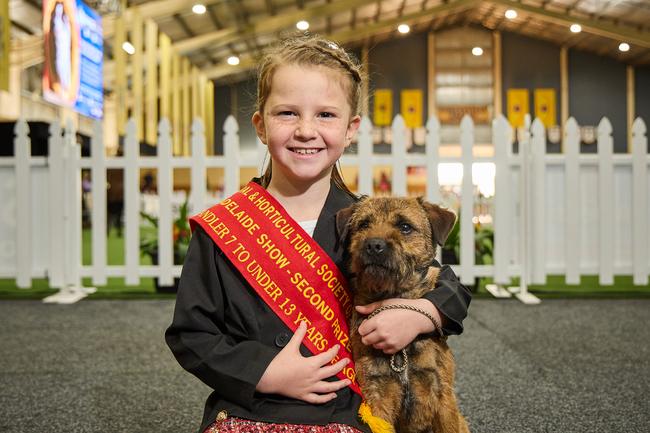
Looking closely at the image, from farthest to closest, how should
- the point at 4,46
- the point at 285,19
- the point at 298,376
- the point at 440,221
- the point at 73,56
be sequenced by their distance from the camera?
the point at 285,19
the point at 73,56
the point at 4,46
the point at 440,221
the point at 298,376

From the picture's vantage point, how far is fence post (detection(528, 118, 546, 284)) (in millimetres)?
4254

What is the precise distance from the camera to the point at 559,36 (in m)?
16.4

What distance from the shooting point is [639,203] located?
171 inches

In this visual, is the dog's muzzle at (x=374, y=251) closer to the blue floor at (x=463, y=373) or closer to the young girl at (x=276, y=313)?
the young girl at (x=276, y=313)

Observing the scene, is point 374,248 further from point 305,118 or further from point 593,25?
point 593,25

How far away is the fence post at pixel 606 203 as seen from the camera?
14.2ft

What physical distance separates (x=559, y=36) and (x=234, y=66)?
9.39 meters

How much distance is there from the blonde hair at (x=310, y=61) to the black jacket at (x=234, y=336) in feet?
1.18

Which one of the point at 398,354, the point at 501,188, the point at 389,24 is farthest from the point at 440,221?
the point at 389,24

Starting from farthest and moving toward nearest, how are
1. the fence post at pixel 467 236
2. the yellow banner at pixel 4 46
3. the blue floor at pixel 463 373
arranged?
the yellow banner at pixel 4 46 → the fence post at pixel 467 236 → the blue floor at pixel 463 373

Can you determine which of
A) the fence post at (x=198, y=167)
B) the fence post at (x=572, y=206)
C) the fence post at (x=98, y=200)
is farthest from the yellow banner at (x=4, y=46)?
the fence post at (x=572, y=206)

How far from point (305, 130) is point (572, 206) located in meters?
3.65

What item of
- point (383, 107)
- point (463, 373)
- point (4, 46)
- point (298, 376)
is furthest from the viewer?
point (383, 107)

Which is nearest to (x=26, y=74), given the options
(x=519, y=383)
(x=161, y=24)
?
(x=161, y=24)
